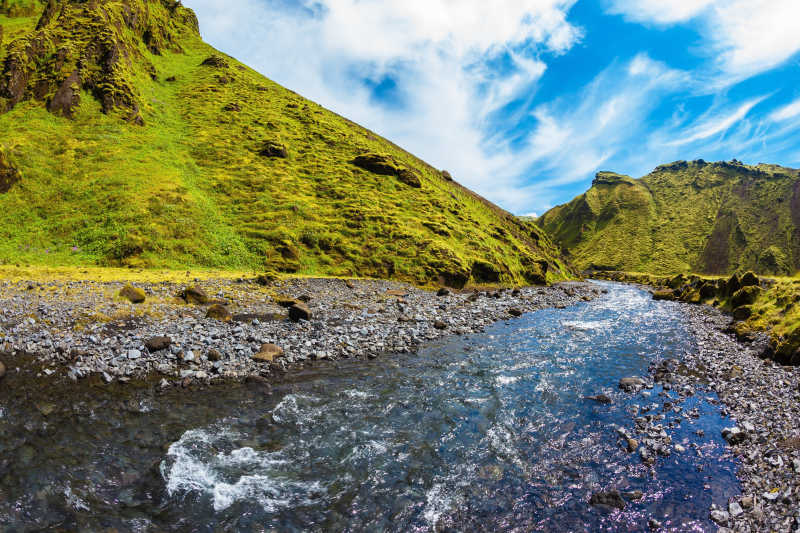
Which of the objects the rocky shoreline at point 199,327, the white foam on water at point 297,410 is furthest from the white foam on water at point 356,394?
the rocky shoreline at point 199,327

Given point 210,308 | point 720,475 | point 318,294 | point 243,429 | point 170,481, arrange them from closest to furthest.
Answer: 1. point 170,481
2. point 720,475
3. point 243,429
4. point 210,308
5. point 318,294

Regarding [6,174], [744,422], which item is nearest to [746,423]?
[744,422]

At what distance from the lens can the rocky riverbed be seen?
24.4ft

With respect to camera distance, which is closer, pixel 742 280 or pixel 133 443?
pixel 133 443

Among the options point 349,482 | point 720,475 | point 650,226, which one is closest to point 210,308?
point 349,482

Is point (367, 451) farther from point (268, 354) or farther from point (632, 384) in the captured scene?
point (632, 384)

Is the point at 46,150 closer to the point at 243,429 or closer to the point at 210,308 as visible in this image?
the point at 210,308

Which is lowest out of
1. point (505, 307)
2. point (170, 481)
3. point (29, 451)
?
point (170, 481)

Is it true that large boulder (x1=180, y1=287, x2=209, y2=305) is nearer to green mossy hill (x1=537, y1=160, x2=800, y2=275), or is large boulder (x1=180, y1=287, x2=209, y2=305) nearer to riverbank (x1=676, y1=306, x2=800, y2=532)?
riverbank (x1=676, y1=306, x2=800, y2=532)

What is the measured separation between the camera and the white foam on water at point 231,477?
7.43 m

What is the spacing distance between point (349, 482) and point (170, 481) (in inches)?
166

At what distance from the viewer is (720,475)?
28.5 ft

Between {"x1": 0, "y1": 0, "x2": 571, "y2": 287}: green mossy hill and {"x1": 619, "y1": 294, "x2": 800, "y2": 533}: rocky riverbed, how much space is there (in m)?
24.9

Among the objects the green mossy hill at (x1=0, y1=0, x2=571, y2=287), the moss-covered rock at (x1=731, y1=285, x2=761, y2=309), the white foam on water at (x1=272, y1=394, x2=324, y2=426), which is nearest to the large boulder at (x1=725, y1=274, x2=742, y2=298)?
the moss-covered rock at (x1=731, y1=285, x2=761, y2=309)
